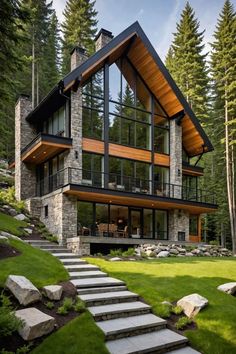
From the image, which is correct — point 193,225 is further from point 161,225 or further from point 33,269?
point 33,269

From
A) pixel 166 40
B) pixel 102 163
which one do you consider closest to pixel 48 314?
pixel 102 163

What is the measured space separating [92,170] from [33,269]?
388 inches

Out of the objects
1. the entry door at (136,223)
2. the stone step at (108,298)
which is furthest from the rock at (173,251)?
the stone step at (108,298)

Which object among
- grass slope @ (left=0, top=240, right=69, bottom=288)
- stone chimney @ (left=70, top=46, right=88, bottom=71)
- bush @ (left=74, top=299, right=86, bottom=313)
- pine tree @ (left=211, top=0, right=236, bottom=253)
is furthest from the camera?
pine tree @ (left=211, top=0, right=236, bottom=253)

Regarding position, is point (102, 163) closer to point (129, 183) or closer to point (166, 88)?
point (129, 183)

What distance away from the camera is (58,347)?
16.8 ft

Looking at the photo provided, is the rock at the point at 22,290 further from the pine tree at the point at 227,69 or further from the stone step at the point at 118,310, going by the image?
the pine tree at the point at 227,69

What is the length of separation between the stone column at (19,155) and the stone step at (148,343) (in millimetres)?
15451

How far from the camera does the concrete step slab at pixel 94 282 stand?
8.07 meters

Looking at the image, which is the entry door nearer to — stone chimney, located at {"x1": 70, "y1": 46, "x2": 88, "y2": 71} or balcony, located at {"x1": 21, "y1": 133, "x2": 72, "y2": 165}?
balcony, located at {"x1": 21, "y1": 133, "x2": 72, "y2": 165}

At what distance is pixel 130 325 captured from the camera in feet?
20.7

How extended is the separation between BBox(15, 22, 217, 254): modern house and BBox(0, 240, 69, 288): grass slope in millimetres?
5090

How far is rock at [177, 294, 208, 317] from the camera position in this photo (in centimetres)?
698

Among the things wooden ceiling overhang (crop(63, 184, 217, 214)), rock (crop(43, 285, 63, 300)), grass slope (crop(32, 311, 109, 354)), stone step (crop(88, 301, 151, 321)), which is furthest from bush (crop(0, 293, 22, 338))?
wooden ceiling overhang (crop(63, 184, 217, 214))
